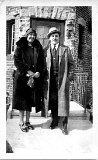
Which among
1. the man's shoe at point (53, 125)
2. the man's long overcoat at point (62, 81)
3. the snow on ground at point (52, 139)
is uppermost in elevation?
the man's long overcoat at point (62, 81)

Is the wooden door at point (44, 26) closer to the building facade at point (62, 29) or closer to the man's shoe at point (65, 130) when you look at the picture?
the building facade at point (62, 29)

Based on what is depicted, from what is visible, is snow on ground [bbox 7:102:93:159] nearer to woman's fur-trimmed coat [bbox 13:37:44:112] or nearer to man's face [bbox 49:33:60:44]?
woman's fur-trimmed coat [bbox 13:37:44:112]

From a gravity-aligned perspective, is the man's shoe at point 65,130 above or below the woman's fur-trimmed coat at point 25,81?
below

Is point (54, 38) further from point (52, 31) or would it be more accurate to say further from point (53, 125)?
point (53, 125)

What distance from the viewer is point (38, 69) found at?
2.77 m

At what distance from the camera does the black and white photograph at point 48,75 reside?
2.75 metres

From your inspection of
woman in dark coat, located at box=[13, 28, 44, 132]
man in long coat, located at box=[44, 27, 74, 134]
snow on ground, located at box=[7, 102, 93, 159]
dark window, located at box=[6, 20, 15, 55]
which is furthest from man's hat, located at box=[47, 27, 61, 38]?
snow on ground, located at box=[7, 102, 93, 159]

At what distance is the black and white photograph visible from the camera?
2.75m

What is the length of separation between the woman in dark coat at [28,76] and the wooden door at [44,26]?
0.13 ft

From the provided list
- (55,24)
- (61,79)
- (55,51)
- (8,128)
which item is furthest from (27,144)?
(55,24)

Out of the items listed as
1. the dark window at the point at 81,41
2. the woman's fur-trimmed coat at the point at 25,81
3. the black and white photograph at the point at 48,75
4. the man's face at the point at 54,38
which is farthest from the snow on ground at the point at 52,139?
the man's face at the point at 54,38

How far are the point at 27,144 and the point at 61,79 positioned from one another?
64cm
